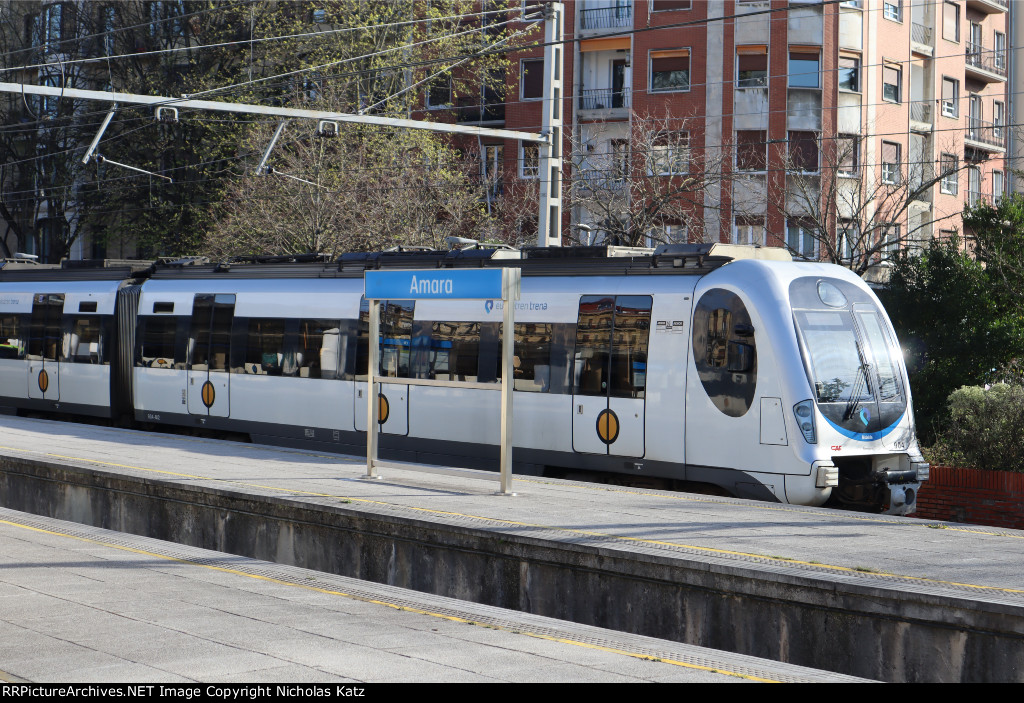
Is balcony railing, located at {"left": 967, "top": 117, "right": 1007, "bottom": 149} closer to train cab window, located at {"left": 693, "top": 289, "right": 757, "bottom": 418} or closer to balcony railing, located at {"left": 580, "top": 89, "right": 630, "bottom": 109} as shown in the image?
balcony railing, located at {"left": 580, "top": 89, "right": 630, "bottom": 109}

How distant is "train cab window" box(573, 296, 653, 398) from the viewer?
48.2 feet

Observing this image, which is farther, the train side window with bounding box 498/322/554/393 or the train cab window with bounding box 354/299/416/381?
the train cab window with bounding box 354/299/416/381

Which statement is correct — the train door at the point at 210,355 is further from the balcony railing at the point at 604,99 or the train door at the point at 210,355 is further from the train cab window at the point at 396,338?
the balcony railing at the point at 604,99

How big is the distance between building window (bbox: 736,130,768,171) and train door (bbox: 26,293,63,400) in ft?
69.3

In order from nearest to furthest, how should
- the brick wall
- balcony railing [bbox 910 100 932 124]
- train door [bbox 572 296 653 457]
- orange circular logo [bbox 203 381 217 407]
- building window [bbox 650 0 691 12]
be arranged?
train door [bbox 572 296 653 457] → the brick wall → orange circular logo [bbox 203 381 217 407] → building window [bbox 650 0 691 12] → balcony railing [bbox 910 100 932 124]

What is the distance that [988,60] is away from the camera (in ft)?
171

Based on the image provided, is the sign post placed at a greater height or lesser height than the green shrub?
greater

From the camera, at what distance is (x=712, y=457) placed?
45.3 feet

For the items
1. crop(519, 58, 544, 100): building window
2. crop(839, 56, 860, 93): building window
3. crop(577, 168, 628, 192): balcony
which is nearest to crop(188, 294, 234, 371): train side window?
crop(577, 168, 628, 192): balcony

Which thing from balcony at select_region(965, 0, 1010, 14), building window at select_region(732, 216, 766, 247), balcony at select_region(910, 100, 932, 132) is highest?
balcony at select_region(965, 0, 1010, 14)

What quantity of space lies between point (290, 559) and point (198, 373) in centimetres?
1021

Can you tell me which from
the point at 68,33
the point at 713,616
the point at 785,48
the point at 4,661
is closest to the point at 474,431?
the point at 713,616

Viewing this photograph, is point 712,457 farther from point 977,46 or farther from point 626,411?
point 977,46

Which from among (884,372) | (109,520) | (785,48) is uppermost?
(785,48)
